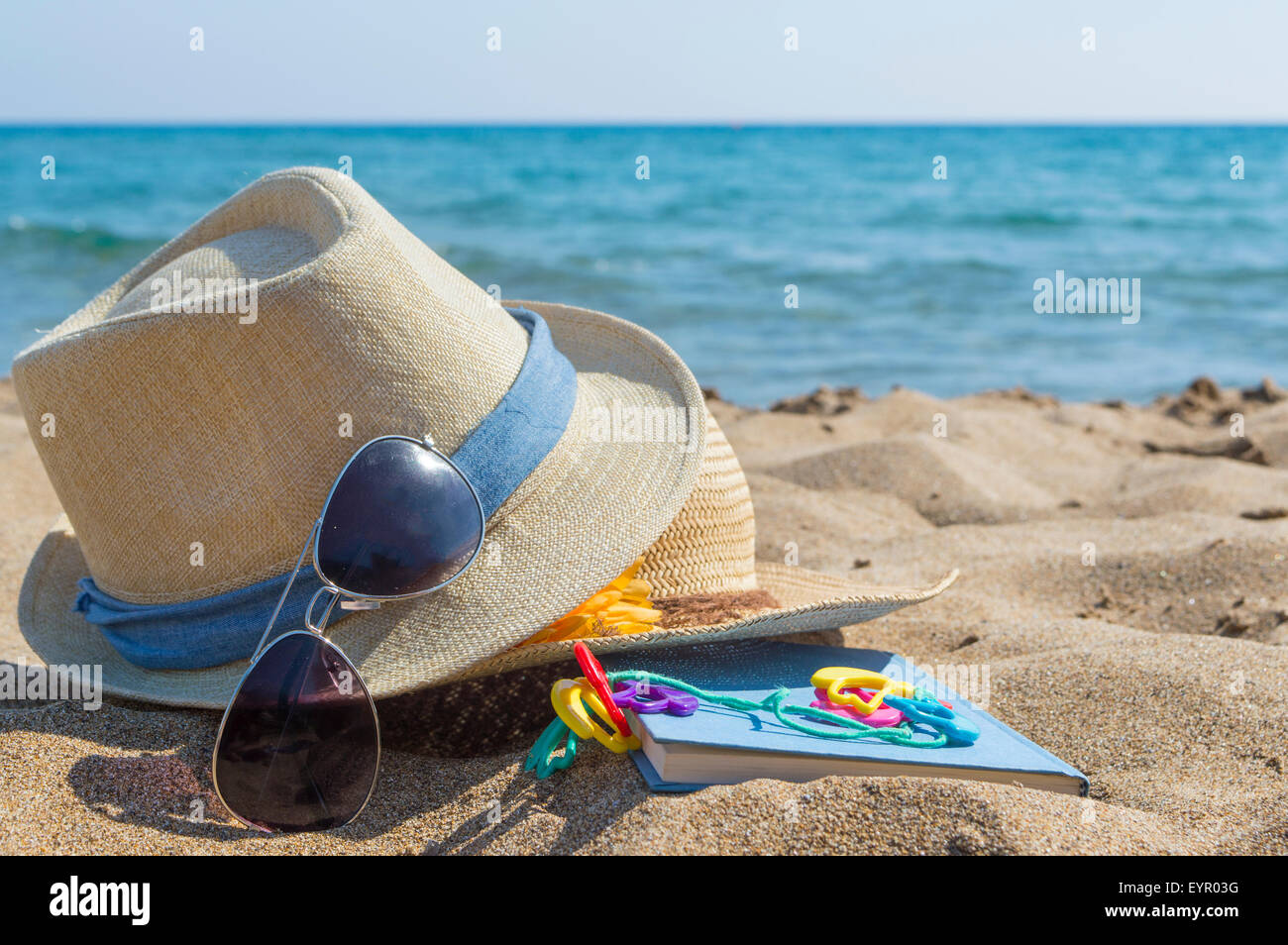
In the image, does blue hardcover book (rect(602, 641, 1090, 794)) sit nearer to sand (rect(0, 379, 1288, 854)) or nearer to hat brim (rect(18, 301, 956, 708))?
sand (rect(0, 379, 1288, 854))

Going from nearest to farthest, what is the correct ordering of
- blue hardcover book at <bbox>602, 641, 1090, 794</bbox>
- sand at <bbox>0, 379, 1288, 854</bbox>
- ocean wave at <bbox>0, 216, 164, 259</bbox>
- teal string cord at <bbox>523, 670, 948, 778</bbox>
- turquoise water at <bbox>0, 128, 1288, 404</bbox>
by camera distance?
sand at <bbox>0, 379, 1288, 854</bbox> < blue hardcover book at <bbox>602, 641, 1090, 794</bbox> < teal string cord at <bbox>523, 670, 948, 778</bbox> < turquoise water at <bbox>0, 128, 1288, 404</bbox> < ocean wave at <bbox>0, 216, 164, 259</bbox>

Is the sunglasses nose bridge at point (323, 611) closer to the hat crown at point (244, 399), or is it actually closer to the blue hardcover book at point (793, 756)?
the hat crown at point (244, 399)

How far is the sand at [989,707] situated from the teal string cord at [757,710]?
0.04m

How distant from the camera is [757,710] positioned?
1915mm

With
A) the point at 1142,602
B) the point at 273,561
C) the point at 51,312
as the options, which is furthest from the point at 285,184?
the point at 51,312

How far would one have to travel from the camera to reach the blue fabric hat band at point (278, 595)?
192 cm

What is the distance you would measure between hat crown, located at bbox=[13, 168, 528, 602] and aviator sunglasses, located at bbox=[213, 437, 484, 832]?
14cm

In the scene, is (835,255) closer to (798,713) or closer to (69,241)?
(69,241)

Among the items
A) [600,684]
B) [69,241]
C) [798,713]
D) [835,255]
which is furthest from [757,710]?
[69,241]

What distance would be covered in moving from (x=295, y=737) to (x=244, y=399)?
60 cm

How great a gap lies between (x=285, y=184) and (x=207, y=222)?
260 millimetres

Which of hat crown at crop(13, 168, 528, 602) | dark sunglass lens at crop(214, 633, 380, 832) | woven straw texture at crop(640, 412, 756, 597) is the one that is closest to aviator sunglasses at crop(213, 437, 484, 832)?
dark sunglass lens at crop(214, 633, 380, 832)

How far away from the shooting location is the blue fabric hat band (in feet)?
6.28
